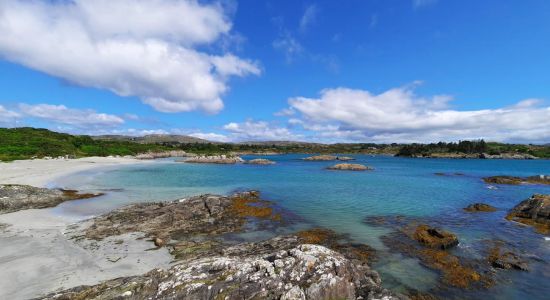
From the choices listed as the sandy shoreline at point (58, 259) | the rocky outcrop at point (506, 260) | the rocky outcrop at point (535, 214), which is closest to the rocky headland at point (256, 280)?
the sandy shoreline at point (58, 259)

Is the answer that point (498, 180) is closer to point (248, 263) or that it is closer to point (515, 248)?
point (515, 248)

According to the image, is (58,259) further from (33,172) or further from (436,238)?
(33,172)

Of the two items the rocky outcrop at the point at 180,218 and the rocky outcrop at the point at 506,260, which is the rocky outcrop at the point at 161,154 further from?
the rocky outcrop at the point at 506,260

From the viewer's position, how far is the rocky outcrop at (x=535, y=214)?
2382 centimetres

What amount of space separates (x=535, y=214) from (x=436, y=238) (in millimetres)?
13321

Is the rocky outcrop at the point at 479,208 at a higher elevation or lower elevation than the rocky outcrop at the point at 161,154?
lower

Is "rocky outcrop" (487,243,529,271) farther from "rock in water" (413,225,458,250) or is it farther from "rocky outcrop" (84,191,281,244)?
"rocky outcrop" (84,191,281,244)

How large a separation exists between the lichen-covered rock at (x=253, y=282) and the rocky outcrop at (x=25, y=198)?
22558 millimetres

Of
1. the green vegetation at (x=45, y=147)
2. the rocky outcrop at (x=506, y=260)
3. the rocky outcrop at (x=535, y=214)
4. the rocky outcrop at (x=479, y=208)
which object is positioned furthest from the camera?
the green vegetation at (x=45, y=147)

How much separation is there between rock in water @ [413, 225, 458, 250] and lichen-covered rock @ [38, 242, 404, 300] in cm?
956

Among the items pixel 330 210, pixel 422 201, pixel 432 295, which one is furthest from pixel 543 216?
pixel 432 295

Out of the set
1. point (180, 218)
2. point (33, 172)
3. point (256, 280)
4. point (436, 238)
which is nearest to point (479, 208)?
point (436, 238)

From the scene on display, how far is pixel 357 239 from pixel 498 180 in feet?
173

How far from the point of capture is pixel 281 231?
867 inches
